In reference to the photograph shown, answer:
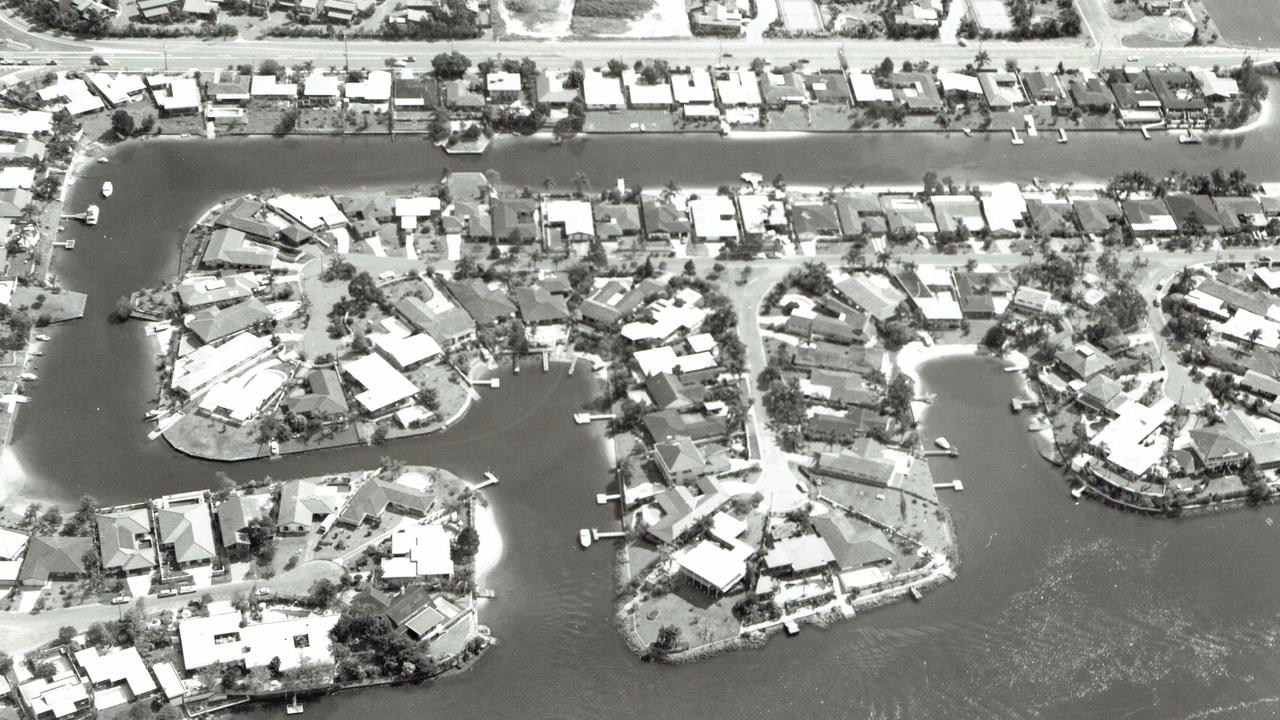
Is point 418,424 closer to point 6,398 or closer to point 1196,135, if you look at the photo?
point 6,398

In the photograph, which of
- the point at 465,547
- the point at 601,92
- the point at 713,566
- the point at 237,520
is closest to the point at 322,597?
the point at 237,520

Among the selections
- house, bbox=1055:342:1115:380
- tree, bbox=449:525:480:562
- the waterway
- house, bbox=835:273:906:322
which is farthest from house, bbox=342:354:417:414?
house, bbox=1055:342:1115:380

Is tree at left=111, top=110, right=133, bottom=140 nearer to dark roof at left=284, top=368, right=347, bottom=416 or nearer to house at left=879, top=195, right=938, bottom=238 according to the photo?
dark roof at left=284, top=368, right=347, bottom=416

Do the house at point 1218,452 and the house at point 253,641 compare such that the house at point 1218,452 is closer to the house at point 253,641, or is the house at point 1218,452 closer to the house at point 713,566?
the house at point 713,566

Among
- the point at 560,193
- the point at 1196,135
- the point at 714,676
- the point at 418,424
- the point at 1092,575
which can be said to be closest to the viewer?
the point at 714,676

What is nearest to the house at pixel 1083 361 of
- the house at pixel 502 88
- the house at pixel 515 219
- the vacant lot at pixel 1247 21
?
the house at pixel 515 219

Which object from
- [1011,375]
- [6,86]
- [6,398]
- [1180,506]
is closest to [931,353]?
[1011,375]

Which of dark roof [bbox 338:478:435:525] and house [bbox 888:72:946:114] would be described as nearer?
dark roof [bbox 338:478:435:525]
